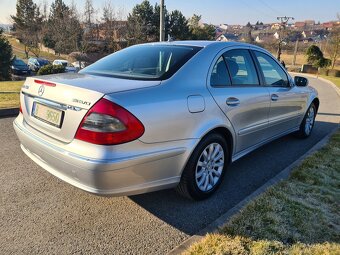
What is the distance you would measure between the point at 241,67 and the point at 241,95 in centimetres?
44

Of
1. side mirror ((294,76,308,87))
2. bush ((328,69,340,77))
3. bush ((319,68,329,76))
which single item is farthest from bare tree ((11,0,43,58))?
side mirror ((294,76,308,87))

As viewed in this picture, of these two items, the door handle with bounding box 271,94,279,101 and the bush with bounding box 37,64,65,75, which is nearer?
the door handle with bounding box 271,94,279,101

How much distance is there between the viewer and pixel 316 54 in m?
36.3

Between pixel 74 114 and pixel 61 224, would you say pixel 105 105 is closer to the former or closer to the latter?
pixel 74 114

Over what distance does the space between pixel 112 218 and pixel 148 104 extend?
1163 millimetres

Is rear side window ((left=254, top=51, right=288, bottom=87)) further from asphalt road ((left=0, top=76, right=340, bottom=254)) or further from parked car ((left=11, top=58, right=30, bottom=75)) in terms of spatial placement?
parked car ((left=11, top=58, right=30, bottom=75))

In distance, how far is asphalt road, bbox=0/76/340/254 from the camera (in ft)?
8.64

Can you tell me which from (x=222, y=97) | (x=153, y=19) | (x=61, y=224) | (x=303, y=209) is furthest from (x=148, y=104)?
(x=153, y=19)

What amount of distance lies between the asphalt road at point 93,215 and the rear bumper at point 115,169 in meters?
0.38

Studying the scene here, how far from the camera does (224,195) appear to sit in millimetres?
3572

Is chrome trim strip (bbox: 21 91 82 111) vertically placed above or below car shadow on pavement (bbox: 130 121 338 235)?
above

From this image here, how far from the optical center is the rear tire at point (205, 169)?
3.13 metres

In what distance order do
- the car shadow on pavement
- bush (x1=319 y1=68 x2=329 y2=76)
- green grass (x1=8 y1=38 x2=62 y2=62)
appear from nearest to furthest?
the car shadow on pavement, bush (x1=319 y1=68 x2=329 y2=76), green grass (x1=8 y1=38 x2=62 y2=62)

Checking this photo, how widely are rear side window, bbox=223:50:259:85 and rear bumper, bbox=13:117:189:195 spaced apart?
128 cm
